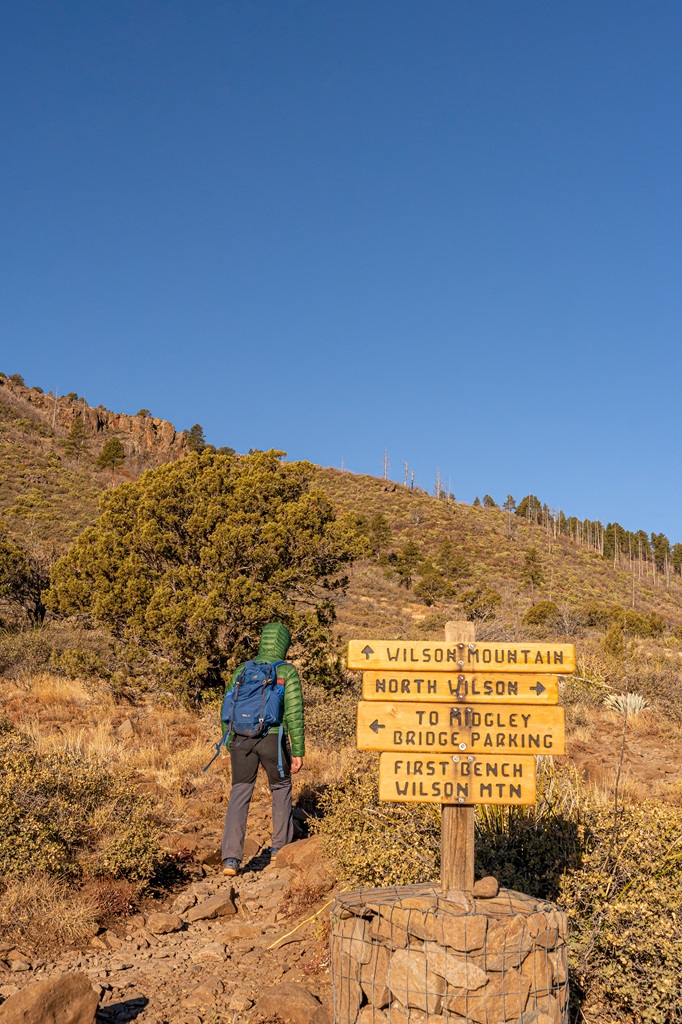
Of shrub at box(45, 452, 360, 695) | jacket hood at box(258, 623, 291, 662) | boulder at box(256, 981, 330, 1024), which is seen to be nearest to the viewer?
boulder at box(256, 981, 330, 1024)

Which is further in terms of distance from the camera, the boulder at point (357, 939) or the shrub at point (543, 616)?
the shrub at point (543, 616)

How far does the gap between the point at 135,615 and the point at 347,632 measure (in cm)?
925

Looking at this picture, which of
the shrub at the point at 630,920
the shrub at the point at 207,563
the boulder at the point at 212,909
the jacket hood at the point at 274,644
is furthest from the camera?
the shrub at the point at 207,563

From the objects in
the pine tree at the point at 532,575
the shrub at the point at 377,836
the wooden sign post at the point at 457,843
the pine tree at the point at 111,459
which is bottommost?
the shrub at the point at 377,836

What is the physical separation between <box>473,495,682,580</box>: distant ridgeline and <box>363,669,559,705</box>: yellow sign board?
62296 mm

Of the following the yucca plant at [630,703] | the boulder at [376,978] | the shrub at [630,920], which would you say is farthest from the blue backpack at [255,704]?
the yucca plant at [630,703]

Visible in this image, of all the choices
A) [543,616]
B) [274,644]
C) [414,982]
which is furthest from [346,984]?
[543,616]

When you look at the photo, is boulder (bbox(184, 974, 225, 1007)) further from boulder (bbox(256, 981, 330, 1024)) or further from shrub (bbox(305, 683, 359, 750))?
shrub (bbox(305, 683, 359, 750))

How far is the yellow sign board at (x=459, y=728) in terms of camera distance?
3443 millimetres

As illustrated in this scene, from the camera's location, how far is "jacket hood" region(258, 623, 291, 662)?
6258 millimetres

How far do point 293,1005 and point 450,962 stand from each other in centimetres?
103

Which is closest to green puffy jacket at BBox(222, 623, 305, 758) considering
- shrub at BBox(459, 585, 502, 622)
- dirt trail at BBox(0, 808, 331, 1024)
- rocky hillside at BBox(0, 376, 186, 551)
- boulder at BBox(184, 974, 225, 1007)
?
dirt trail at BBox(0, 808, 331, 1024)

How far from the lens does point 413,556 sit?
40188mm

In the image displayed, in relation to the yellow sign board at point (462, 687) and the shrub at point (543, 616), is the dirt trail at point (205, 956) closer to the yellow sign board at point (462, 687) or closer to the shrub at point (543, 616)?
the yellow sign board at point (462, 687)
